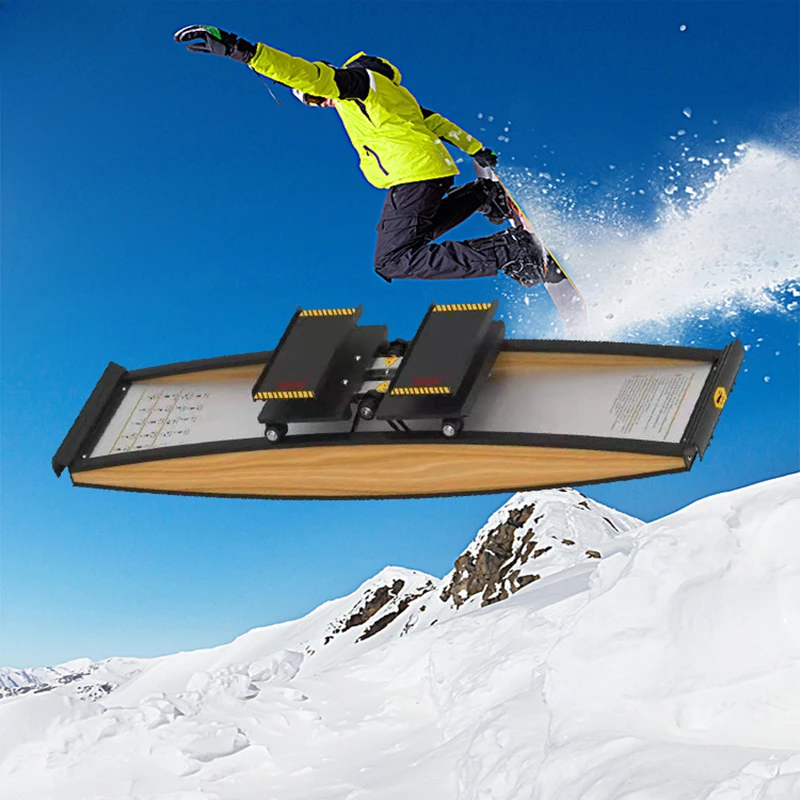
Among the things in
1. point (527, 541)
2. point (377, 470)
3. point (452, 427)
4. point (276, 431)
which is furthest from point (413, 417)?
point (527, 541)

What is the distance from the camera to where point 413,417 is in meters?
4.43

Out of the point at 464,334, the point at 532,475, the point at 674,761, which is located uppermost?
the point at 464,334

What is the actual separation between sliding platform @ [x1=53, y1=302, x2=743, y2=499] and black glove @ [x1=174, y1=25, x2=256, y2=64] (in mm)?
1462

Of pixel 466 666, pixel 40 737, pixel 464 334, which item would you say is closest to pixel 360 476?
pixel 464 334

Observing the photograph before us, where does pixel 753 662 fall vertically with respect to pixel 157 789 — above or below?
above

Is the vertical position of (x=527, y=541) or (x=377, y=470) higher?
(x=527, y=541)

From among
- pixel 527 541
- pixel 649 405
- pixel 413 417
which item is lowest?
pixel 413 417

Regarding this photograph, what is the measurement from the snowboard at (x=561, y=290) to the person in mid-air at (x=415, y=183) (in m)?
0.14

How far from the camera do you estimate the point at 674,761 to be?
4008 millimetres

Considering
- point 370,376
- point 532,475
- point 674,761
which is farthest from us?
point 370,376

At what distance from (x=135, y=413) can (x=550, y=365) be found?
2321 mm

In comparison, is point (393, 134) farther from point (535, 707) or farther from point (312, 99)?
point (535, 707)

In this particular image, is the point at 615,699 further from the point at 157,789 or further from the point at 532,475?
the point at 157,789

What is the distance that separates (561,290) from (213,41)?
88.3 inches
